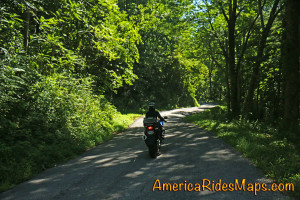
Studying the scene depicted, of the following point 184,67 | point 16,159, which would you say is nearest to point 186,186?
point 16,159

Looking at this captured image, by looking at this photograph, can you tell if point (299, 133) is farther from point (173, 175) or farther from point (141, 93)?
point (141, 93)

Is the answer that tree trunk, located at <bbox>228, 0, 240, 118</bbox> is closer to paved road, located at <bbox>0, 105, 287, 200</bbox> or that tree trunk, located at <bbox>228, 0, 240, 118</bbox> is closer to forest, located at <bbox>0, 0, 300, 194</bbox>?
forest, located at <bbox>0, 0, 300, 194</bbox>

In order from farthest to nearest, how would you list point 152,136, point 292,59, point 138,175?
point 292,59 → point 152,136 → point 138,175

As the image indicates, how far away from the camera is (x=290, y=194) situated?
4.44 metres

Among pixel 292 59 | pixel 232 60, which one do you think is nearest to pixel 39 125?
pixel 292 59

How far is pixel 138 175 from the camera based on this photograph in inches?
231

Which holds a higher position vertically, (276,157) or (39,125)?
(39,125)

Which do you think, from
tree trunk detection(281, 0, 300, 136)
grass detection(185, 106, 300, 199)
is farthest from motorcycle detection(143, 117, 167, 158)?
tree trunk detection(281, 0, 300, 136)

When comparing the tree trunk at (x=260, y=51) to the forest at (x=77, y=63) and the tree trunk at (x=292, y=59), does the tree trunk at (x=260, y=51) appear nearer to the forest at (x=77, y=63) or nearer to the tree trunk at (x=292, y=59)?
the forest at (x=77, y=63)

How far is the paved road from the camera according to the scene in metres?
4.66

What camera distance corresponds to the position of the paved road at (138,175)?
15.3 feet

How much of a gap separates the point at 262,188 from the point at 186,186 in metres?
1.62

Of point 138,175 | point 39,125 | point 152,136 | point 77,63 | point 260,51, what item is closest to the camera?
point 138,175

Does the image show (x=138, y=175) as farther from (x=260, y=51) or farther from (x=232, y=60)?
(x=232, y=60)
